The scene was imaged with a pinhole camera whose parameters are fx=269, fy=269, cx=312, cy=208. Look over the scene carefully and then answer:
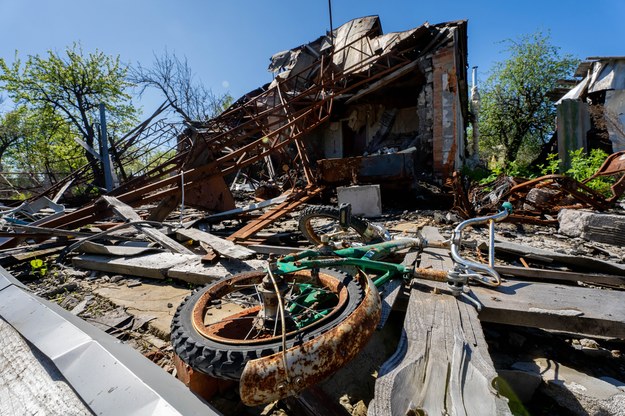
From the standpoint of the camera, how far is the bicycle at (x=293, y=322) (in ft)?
3.34

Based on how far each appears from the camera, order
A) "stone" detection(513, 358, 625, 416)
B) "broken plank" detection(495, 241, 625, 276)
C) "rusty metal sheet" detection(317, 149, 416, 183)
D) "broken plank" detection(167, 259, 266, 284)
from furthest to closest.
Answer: "rusty metal sheet" detection(317, 149, 416, 183), "broken plank" detection(167, 259, 266, 284), "broken plank" detection(495, 241, 625, 276), "stone" detection(513, 358, 625, 416)

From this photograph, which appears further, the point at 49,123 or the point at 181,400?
the point at 49,123

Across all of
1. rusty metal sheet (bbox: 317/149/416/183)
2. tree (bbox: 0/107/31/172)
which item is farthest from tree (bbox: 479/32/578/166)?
tree (bbox: 0/107/31/172)

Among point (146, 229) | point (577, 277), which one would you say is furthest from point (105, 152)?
point (577, 277)

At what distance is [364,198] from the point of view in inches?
230

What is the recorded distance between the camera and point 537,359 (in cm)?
166

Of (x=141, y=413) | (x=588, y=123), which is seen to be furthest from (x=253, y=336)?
(x=588, y=123)

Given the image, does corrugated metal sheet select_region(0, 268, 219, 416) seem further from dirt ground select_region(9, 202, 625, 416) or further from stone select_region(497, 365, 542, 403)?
stone select_region(497, 365, 542, 403)

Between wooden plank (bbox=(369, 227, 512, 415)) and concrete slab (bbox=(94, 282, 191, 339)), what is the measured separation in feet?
5.66

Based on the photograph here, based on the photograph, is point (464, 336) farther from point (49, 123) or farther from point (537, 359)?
point (49, 123)

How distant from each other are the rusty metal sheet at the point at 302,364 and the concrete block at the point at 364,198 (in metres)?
Answer: 4.75

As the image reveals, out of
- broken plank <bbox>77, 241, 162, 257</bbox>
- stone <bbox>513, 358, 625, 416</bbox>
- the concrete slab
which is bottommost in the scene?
stone <bbox>513, 358, 625, 416</bbox>

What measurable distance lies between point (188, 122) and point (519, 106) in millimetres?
21090

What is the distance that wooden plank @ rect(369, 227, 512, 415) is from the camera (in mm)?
854
